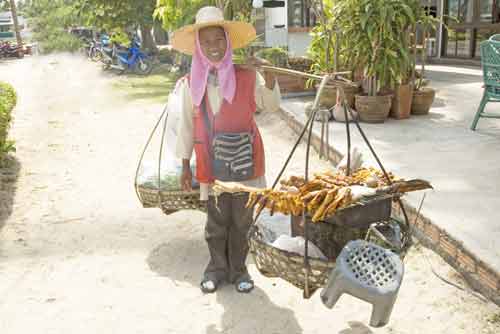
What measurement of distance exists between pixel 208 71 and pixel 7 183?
3.45 metres

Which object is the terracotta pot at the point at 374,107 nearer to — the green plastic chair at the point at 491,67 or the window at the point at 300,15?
the green plastic chair at the point at 491,67

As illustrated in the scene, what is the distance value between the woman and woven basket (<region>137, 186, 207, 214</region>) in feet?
1.11

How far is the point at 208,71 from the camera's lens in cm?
271

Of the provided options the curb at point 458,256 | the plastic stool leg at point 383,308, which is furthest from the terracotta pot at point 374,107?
the plastic stool leg at point 383,308

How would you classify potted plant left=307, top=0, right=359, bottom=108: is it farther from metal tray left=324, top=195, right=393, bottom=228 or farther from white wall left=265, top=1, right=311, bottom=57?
white wall left=265, top=1, right=311, bottom=57

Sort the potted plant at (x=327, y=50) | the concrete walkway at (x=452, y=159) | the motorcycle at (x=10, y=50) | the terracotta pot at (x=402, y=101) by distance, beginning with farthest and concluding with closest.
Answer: the motorcycle at (x=10, y=50)
the potted plant at (x=327, y=50)
the terracotta pot at (x=402, y=101)
the concrete walkway at (x=452, y=159)

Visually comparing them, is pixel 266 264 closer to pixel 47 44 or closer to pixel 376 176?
pixel 376 176

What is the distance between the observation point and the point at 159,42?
91.8ft

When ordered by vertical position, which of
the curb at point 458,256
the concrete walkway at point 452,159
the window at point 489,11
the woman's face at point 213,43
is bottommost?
the curb at point 458,256

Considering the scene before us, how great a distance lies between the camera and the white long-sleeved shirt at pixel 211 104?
9.07ft

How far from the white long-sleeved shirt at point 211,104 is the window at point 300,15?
35.3 feet

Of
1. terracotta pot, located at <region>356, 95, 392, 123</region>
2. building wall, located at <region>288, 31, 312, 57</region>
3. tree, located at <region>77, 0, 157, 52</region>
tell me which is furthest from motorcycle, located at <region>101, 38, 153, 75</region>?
terracotta pot, located at <region>356, 95, 392, 123</region>

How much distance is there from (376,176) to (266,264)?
0.61m

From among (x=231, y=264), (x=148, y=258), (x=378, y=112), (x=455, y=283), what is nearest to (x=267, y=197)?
(x=231, y=264)
